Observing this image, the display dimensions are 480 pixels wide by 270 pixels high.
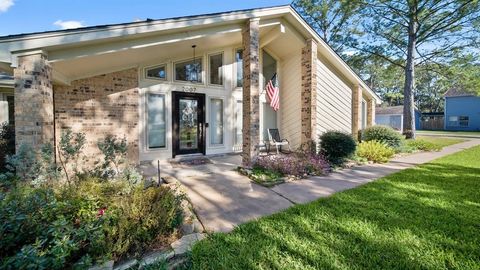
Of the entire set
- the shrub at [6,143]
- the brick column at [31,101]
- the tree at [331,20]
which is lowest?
the shrub at [6,143]

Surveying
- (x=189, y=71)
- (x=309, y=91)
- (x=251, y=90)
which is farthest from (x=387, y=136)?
(x=189, y=71)

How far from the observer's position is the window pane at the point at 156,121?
23.9 feet

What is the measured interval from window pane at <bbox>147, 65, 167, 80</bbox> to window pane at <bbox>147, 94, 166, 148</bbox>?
59cm

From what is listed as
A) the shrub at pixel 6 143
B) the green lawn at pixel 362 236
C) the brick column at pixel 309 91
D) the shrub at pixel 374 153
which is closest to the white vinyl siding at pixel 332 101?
the brick column at pixel 309 91

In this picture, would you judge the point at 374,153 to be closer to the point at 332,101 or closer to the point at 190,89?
the point at 332,101

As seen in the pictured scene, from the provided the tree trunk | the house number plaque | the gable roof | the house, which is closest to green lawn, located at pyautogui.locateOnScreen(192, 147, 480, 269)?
the house

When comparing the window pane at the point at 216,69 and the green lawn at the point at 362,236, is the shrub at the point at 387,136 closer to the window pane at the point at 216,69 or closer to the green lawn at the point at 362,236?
the green lawn at the point at 362,236

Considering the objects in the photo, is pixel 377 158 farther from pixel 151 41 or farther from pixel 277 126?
pixel 151 41

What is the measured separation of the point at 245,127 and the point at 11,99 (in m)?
7.42

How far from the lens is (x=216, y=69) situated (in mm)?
Answer: 8555

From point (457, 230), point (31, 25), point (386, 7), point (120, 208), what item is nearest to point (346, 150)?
point (457, 230)

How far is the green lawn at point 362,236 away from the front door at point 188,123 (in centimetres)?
498

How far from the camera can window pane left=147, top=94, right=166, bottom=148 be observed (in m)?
7.29

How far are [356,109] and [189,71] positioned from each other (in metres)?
7.67
